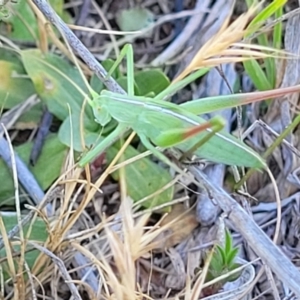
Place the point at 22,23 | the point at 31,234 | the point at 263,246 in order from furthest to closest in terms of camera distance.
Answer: the point at 22,23 < the point at 31,234 < the point at 263,246

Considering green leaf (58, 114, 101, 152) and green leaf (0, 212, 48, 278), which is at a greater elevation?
green leaf (58, 114, 101, 152)

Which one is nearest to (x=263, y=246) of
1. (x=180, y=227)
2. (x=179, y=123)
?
(x=179, y=123)

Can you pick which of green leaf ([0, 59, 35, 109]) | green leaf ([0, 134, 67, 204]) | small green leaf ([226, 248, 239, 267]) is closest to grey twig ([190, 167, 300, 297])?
small green leaf ([226, 248, 239, 267])

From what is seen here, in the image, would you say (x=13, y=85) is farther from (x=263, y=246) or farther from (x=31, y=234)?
(x=263, y=246)

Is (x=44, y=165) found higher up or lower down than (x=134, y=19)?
lower down

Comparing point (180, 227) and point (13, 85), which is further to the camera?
point (13, 85)

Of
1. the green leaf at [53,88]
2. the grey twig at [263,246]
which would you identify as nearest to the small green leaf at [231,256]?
the grey twig at [263,246]

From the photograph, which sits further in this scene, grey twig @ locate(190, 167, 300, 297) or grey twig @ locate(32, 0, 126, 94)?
grey twig @ locate(32, 0, 126, 94)

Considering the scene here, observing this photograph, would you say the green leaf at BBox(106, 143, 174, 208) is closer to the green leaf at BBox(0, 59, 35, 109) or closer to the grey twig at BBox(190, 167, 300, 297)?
the green leaf at BBox(0, 59, 35, 109)
